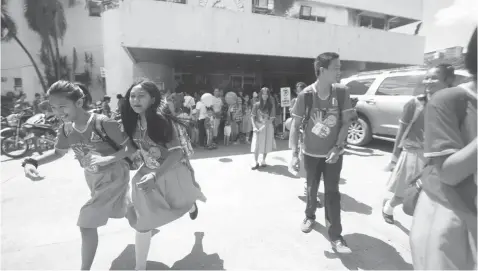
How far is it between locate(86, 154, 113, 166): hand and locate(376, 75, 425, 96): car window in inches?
261

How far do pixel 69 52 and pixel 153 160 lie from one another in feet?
65.6

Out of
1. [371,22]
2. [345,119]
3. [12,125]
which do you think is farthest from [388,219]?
[371,22]

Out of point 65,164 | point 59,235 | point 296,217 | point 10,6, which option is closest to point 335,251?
point 296,217

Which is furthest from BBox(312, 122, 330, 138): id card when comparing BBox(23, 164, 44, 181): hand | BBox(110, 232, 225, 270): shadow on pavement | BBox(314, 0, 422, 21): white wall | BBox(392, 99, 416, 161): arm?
BBox(314, 0, 422, 21): white wall

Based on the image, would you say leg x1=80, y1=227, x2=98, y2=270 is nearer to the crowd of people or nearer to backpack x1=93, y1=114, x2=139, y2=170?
the crowd of people

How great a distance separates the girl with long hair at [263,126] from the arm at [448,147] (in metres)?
4.45

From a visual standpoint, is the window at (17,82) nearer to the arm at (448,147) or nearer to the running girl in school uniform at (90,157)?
the running girl in school uniform at (90,157)

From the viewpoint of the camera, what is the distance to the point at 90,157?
211cm

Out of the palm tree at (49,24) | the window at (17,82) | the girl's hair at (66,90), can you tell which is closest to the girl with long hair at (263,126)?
the girl's hair at (66,90)

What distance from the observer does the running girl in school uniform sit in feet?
6.76

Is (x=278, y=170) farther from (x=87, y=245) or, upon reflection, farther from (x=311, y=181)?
(x=87, y=245)

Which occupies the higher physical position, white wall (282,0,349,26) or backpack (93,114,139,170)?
white wall (282,0,349,26)

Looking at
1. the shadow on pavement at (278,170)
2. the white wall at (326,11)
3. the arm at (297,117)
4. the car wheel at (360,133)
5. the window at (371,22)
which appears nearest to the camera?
the arm at (297,117)

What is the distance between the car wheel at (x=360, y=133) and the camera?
7.12 m
